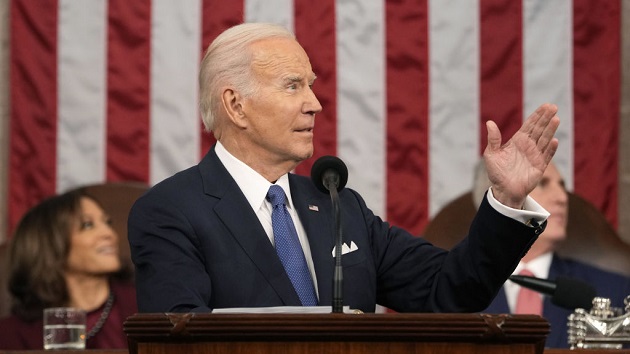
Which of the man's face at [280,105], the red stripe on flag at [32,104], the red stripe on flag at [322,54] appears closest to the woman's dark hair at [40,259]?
the red stripe on flag at [32,104]

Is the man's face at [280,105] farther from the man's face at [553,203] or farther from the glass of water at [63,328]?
the man's face at [553,203]

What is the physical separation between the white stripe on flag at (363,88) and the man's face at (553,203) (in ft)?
2.98

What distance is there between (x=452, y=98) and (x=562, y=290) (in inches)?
82.8

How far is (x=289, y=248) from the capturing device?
3.14m

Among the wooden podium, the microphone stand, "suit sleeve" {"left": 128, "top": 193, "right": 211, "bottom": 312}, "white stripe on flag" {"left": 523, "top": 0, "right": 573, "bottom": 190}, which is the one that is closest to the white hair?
"suit sleeve" {"left": 128, "top": 193, "right": 211, "bottom": 312}

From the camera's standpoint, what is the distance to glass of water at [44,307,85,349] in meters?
4.49

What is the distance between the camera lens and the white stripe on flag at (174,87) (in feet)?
19.6

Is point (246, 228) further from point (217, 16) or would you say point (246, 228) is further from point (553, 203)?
point (217, 16)

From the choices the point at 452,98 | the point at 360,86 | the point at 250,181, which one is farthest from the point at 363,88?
the point at 250,181

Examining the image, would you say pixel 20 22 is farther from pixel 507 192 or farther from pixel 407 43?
pixel 507 192

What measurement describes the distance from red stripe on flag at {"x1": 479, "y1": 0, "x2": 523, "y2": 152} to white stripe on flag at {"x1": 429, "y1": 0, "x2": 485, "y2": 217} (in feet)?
0.13

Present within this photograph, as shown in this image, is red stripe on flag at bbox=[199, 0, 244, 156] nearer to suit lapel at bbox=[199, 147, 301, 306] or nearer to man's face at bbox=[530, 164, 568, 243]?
man's face at bbox=[530, 164, 568, 243]

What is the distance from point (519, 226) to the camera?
2883 mm

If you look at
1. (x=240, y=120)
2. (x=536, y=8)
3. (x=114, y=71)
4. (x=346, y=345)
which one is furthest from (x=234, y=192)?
(x=536, y=8)
